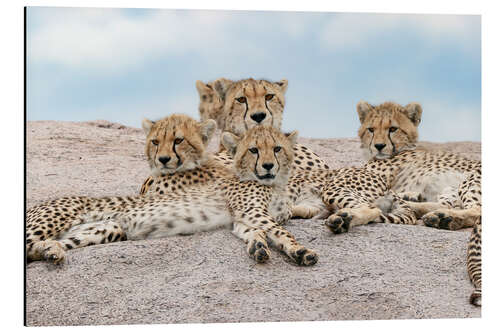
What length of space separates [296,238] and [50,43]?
1703 millimetres

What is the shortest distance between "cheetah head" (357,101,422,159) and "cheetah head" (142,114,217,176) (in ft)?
3.33

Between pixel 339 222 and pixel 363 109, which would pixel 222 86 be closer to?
pixel 363 109

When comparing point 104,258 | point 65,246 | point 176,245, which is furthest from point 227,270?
point 65,246

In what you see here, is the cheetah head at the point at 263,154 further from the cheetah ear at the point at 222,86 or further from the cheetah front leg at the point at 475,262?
the cheetah front leg at the point at 475,262

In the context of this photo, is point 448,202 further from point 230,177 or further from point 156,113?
point 156,113

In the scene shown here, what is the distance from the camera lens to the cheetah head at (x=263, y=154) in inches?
169

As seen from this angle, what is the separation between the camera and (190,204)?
4.30 metres

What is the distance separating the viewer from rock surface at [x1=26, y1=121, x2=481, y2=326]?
361cm

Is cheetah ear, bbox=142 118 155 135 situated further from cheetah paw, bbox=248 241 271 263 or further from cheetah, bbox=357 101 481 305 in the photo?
cheetah, bbox=357 101 481 305

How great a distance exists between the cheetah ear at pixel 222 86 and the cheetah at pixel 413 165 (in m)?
0.86

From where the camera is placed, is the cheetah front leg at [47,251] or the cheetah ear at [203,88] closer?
the cheetah front leg at [47,251]

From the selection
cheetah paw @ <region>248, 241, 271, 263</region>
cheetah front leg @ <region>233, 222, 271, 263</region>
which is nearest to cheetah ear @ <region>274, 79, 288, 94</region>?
cheetah front leg @ <region>233, 222, 271, 263</region>

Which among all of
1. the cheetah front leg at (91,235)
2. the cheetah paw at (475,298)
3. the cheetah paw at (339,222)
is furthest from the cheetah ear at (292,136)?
the cheetah paw at (475,298)

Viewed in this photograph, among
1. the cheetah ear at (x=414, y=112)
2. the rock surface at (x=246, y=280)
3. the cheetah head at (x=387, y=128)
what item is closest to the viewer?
the rock surface at (x=246, y=280)
